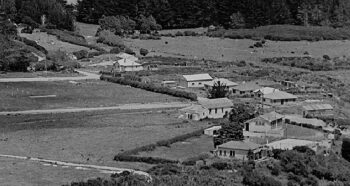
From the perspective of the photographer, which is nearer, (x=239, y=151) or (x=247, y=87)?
(x=239, y=151)

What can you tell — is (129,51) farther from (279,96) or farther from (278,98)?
(278,98)

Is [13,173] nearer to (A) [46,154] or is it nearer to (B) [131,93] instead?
(A) [46,154]

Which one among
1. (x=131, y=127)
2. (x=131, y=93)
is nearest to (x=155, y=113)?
(x=131, y=127)

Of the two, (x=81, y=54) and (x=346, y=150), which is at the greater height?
(x=81, y=54)

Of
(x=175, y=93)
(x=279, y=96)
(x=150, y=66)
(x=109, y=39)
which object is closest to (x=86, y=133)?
(x=175, y=93)

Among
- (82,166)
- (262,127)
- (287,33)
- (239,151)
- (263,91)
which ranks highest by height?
(287,33)

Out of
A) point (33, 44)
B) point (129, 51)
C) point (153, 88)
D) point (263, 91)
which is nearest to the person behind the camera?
point (263, 91)

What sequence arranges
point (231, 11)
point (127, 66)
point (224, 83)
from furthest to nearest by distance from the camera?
1. point (231, 11)
2. point (127, 66)
3. point (224, 83)
